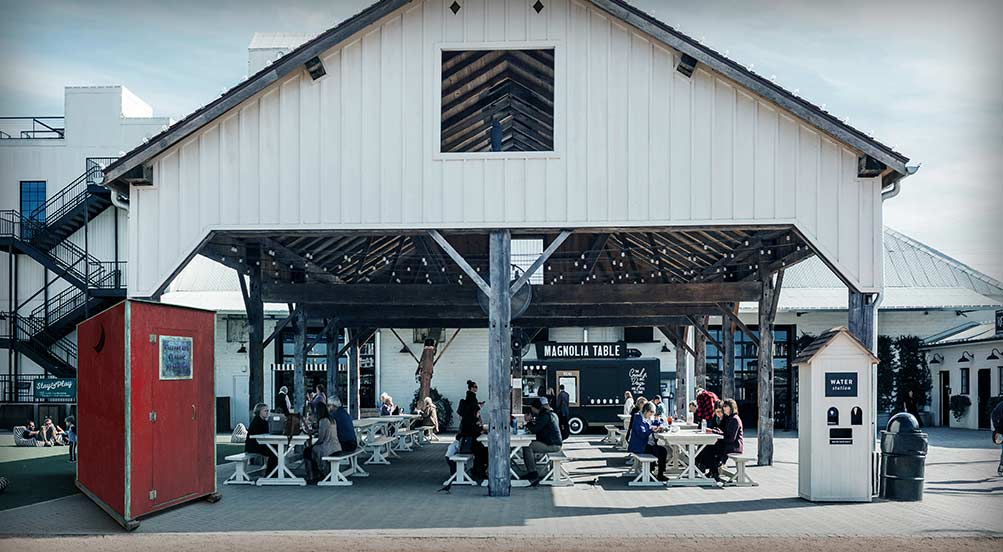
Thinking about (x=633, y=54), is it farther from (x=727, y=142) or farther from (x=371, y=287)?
(x=371, y=287)

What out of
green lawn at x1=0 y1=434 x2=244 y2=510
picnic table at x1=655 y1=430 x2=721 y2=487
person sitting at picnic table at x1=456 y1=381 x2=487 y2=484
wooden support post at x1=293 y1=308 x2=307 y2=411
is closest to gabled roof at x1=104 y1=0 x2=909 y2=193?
picnic table at x1=655 y1=430 x2=721 y2=487

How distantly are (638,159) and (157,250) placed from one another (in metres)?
6.75

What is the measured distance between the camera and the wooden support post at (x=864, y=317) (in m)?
15.4

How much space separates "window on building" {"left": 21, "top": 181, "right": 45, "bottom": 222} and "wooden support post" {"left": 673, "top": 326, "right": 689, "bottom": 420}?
21.8m

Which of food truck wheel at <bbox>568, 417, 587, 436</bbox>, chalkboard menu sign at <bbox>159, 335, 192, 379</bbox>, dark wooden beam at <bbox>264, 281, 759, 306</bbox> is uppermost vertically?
dark wooden beam at <bbox>264, 281, 759, 306</bbox>

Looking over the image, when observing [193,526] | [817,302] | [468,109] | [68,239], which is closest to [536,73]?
[468,109]

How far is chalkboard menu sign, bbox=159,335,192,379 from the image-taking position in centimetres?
1301

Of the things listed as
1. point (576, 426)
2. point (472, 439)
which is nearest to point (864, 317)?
point (472, 439)

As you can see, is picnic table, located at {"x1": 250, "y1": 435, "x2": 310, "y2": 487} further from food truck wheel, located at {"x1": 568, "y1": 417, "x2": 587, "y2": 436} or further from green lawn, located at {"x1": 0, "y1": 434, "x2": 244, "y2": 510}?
food truck wheel, located at {"x1": 568, "y1": 417, "x2": 587, "y2": 436}

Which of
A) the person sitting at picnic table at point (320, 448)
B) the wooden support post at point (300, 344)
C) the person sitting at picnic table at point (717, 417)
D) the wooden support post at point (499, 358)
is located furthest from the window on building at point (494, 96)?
the person sitting at picnic table at point (717, 417)

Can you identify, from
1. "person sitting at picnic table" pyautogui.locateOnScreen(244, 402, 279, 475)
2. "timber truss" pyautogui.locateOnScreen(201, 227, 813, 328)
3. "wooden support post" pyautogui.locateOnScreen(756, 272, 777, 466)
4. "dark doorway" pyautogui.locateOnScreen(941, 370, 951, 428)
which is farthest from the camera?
"dark doorway" pyautogui.locateOnScreen(941, 370, 951, 428)

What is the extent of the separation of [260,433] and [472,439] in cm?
→ 341

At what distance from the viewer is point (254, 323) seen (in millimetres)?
19500

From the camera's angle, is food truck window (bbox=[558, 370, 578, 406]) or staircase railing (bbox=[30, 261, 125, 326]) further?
staircase railing (bbox=[30, 261, 125, 326])
